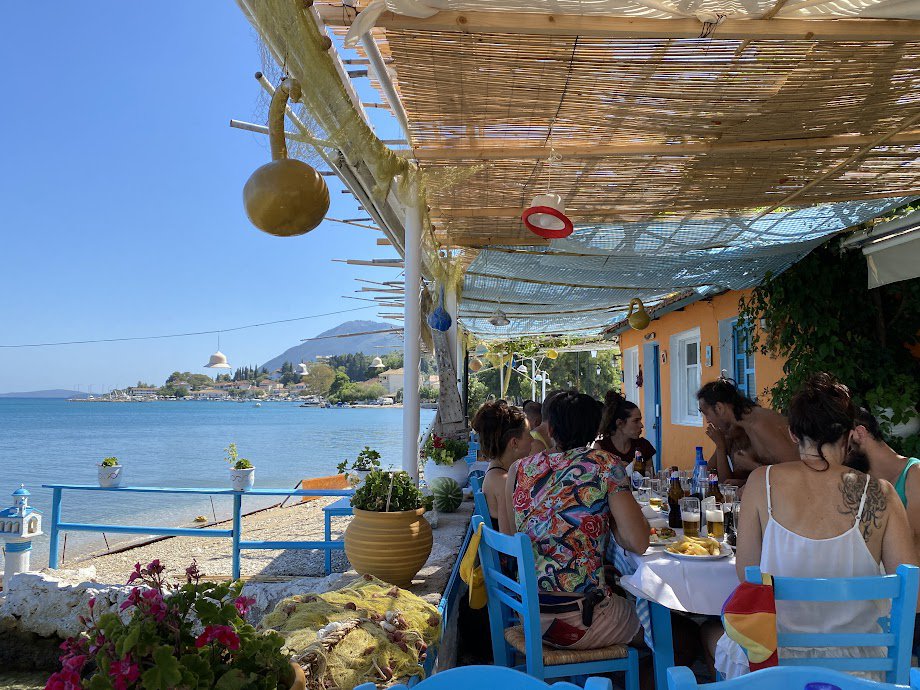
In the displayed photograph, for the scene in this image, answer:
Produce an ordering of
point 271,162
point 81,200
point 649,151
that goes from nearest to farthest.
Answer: point 271,162 < point 649,151 < point 81,200

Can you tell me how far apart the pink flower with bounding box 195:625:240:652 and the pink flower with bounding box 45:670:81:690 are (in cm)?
18

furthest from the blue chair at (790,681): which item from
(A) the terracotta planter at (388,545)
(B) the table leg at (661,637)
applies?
(A) the terracotta planter at (388,545)

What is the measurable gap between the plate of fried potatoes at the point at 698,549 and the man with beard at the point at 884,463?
1.96 feet

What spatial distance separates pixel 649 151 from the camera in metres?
3.18

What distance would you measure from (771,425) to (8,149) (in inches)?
2733

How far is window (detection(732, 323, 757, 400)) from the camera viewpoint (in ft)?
22.3

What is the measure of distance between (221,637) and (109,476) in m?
5.20

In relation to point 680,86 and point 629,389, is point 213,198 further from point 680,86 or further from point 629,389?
point 680,86

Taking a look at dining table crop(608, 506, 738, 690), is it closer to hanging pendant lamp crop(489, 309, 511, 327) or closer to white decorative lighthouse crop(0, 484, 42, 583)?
white decorative lighthouse crop(0, 484, 42, 583)

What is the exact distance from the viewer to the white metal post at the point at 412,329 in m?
3.94

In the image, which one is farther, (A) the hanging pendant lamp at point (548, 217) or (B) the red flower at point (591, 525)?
(A) the hanging pendant lamp at point (548, 217)

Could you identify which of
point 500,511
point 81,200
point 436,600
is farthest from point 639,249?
point 81,200

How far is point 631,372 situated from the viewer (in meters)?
11.9

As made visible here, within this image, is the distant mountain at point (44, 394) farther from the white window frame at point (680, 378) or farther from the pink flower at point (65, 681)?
the pink flower at point (65, 681)
